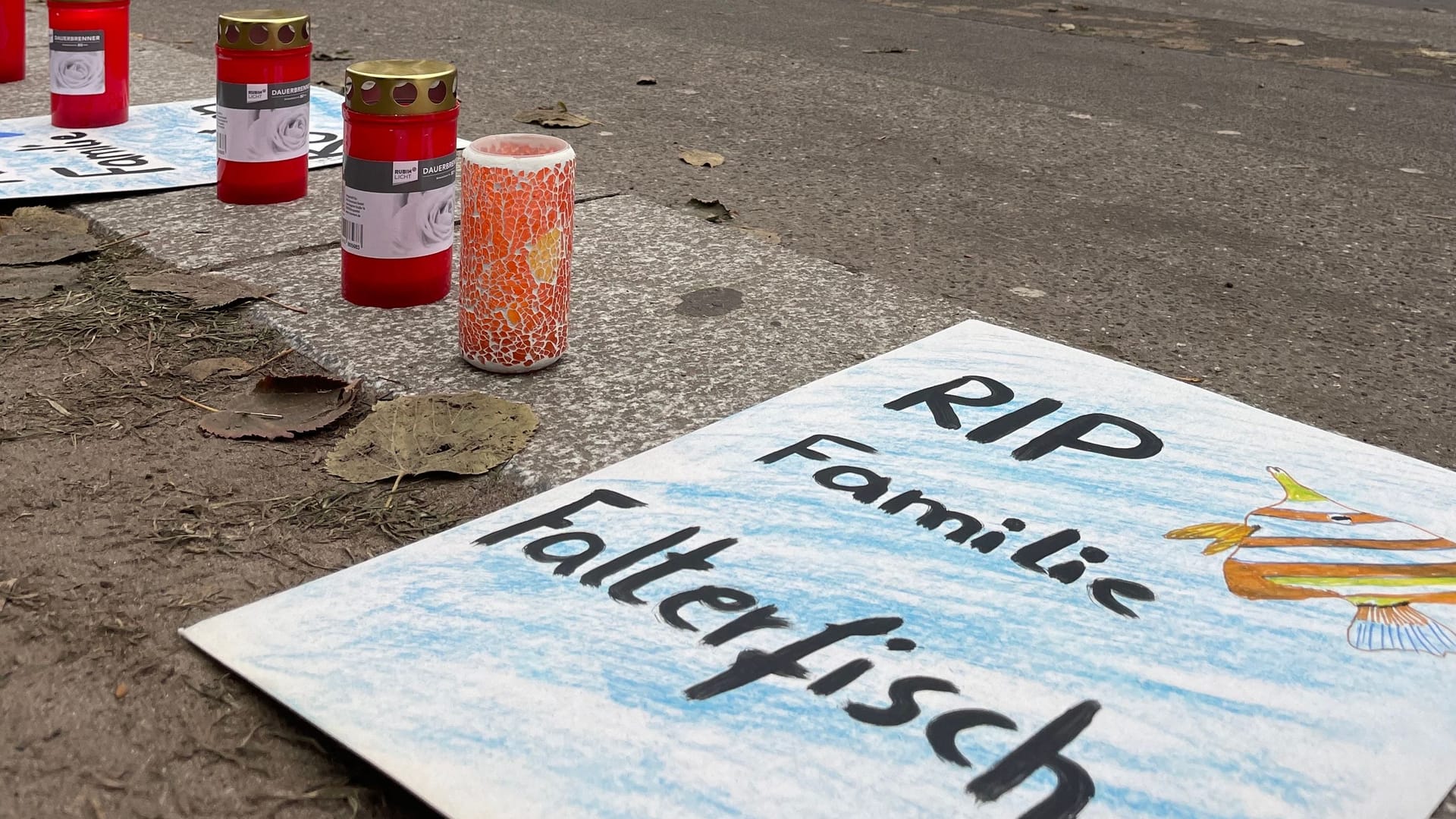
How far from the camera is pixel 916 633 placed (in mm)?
1317

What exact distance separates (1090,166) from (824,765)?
8.51 feet

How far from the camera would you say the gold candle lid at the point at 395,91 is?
6.10 ft

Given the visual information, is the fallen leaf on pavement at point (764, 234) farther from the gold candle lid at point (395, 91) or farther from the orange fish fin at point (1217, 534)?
the orange fish fin at point (1217, 534)

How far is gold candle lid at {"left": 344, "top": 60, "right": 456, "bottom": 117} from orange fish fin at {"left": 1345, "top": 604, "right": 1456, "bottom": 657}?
143 cm

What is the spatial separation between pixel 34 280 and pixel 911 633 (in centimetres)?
166

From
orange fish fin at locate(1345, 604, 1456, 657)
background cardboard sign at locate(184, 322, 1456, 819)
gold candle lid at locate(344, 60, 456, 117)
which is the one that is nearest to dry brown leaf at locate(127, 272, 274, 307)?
gold candle lid at locate(344, 60, 456, 117)

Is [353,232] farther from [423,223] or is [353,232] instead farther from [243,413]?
[243,413]

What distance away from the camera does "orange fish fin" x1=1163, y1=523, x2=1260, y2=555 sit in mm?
1520

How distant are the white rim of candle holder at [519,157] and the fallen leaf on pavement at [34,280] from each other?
0.85m

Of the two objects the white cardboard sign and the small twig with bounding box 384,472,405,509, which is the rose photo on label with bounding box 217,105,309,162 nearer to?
the white cardboard sign

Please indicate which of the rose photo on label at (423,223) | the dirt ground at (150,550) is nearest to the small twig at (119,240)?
the dirt ground at (150,550)

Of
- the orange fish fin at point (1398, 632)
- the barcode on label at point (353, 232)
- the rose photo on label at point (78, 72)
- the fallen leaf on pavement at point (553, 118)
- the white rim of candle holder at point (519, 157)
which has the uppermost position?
the white rim of candle holder at point (519, 157)

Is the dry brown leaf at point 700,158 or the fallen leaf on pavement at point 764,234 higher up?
the dry brown leaf at point 700,158

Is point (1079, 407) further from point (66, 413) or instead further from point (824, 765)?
point (66, 413)
